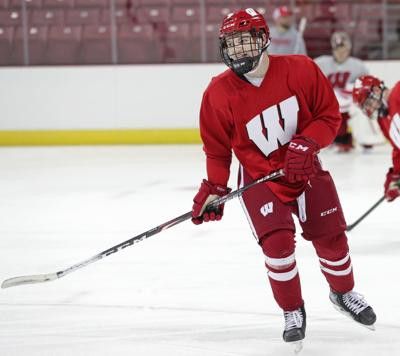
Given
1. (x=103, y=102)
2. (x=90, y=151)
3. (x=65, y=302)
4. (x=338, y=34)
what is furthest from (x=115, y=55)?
(x=65, y=302)

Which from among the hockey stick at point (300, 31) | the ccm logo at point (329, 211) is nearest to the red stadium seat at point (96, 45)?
the hockey stick at point (300, 31)

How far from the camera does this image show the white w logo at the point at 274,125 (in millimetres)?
2725

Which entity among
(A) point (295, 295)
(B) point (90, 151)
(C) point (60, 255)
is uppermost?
(A) point (295, 295)

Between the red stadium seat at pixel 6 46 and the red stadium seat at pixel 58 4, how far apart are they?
402mm

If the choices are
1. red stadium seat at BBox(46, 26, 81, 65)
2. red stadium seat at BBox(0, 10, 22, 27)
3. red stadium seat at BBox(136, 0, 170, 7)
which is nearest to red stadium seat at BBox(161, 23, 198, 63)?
red stadium seat at BBox(136, 0, 170, 7)

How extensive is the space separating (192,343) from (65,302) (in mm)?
686

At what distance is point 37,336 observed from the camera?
2.89 meters

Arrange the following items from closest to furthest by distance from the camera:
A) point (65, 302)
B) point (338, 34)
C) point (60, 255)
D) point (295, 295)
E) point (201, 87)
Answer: point (295, 295) < point (65, 302) < point (60, 255) < point (338, 34) < point (201, 87)

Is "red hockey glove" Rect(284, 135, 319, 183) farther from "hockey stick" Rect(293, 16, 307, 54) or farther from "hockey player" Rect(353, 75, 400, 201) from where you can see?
"hockey stick" Rect(293, 16, 307, 54)

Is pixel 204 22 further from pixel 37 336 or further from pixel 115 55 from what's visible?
pixel 37 336

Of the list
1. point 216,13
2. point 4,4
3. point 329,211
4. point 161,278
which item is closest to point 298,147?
point 329,211

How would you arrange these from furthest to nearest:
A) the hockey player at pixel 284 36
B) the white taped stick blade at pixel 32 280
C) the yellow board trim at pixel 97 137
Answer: the yellow board trim at pixel 97 137 < the hockey player at pixel 284 36 < the white taped stick blade at pixel 32 280

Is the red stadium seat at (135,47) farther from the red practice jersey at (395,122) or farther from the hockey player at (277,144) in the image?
the hockey player at (277,144)

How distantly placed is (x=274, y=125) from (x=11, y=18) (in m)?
6.89
